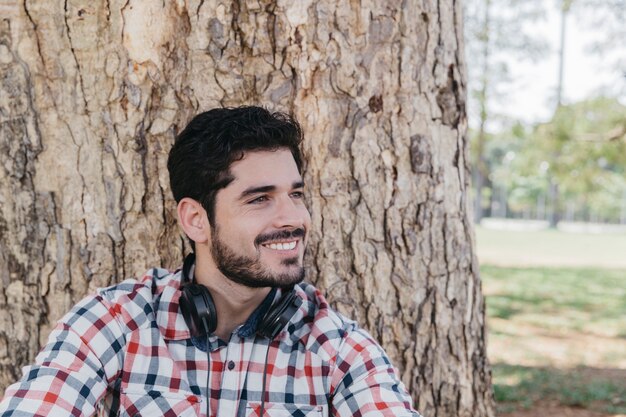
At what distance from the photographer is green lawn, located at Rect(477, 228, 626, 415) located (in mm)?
5930

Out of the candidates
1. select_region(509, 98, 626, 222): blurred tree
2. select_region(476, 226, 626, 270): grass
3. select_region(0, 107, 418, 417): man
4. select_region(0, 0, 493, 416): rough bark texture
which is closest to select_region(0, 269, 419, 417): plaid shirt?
select_region(0, 107, 418, 417): man

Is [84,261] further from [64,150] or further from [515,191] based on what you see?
[515,191]

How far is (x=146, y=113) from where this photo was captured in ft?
8.46

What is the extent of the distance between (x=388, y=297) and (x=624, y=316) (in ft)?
29.3

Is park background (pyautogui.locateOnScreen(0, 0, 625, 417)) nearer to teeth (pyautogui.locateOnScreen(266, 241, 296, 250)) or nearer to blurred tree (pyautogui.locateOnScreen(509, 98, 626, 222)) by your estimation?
teeth (pyautogui.locateOnScreen(266, 241, 296, 250))

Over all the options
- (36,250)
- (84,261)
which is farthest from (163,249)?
(36,250)

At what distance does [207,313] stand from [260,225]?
31 centimetres

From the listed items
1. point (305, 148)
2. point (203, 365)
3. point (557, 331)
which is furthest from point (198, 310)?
point (557, 331)

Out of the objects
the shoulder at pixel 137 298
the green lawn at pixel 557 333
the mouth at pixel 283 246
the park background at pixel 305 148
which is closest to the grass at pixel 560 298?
the green lawn at pixel 557 333

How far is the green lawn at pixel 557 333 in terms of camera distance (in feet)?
19.5

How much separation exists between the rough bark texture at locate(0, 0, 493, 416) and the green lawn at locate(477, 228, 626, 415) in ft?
10.9

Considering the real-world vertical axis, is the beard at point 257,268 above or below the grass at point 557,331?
above

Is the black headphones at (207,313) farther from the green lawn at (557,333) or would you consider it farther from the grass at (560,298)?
the grass at (560,298)

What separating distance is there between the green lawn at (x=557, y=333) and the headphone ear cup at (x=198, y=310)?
4009 millimetres
